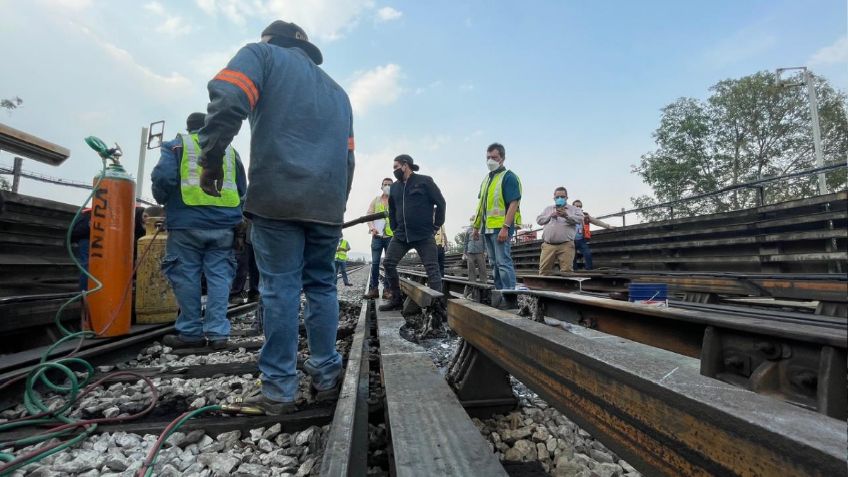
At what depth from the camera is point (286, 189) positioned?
209cm

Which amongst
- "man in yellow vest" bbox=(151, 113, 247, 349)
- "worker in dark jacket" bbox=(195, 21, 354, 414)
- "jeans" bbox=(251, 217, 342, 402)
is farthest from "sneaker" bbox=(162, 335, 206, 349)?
"worker in dark jacket" bbox=(195, 21, 354, 414)

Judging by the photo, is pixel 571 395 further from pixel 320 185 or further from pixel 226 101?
pixel 226 101

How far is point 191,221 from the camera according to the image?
3.31 m

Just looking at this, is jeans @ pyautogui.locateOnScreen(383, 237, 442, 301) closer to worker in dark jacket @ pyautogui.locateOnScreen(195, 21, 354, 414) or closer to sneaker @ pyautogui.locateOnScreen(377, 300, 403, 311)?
sneaker @ pyautogui.locateOnScreen(377, 300, 403, 311)

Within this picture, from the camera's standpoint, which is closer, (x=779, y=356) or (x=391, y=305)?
(x=779, y=356)

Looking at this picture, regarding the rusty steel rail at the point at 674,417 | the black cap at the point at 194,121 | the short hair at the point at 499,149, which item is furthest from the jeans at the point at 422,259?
the rusty steel rail at the point at 674,417

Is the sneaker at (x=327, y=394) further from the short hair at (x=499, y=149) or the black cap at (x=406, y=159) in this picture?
the short hair at (x=499, y=149)

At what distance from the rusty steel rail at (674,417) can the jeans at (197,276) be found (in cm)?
284

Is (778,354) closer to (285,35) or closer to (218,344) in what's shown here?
(285,35)

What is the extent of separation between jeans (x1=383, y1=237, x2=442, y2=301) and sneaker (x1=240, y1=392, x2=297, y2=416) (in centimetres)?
293

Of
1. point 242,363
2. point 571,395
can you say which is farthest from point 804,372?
point 242,363

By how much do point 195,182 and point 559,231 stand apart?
223 inches

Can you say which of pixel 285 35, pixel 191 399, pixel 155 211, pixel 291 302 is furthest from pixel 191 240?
pixel 285 35

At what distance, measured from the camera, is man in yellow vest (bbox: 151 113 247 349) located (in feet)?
10.8
